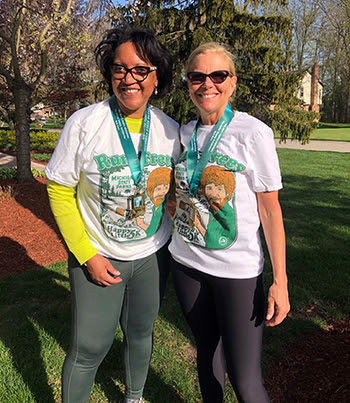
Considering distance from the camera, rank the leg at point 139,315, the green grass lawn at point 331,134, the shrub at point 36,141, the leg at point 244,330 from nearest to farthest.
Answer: the leg at point 244,330, the leg at point 139,315, the shrub at point 36,141, the green grass lawn at point 331,134

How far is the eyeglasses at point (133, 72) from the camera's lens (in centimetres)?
196

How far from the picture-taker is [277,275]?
1.85 metres

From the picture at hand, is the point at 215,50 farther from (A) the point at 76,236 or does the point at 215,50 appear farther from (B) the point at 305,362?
(B) the point at 305,362

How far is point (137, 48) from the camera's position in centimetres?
197

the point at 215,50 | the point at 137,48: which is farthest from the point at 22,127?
the point at 215,50

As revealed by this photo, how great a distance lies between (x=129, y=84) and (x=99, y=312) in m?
1.21

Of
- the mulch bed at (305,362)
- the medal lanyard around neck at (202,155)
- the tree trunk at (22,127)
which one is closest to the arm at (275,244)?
the medal lanyard around neck at (202,155)

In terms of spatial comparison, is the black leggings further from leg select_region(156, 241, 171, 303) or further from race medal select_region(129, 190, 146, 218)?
race medal select_region(129, 190, 146, 218)

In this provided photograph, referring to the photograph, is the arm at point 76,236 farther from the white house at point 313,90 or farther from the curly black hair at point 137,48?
the white house at point 313,90

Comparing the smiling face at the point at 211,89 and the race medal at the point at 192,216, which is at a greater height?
the smiling face at the point at 211,89

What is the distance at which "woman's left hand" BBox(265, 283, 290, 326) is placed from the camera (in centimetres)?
185

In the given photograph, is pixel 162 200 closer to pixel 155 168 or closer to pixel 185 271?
pixel 155 168

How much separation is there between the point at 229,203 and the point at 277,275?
0.43 m

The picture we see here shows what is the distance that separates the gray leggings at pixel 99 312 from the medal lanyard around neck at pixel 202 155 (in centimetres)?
55
